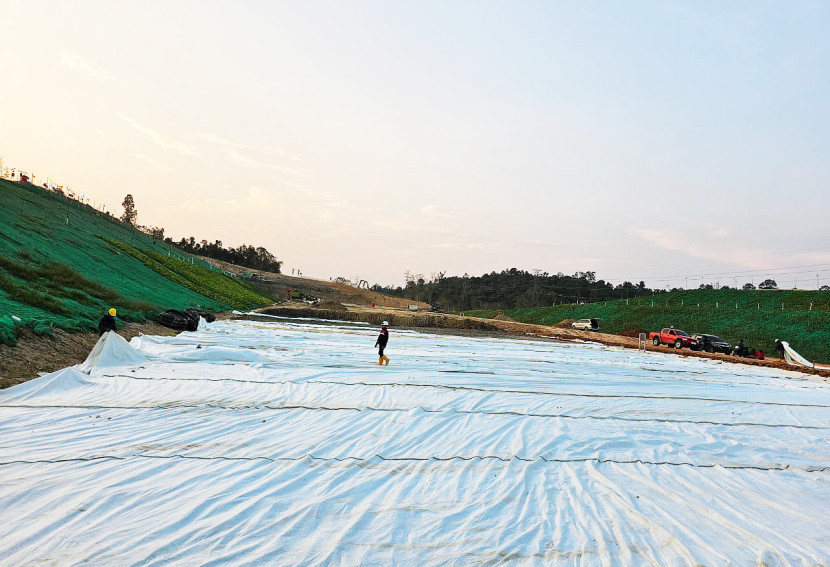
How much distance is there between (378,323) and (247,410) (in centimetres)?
2986

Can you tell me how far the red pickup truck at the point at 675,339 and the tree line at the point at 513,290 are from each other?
131ft

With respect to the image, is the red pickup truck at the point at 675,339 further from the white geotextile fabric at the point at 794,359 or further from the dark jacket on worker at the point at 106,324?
the dark jacket on worker at the point at 106,324

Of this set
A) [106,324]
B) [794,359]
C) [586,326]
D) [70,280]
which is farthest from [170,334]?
[586,326]

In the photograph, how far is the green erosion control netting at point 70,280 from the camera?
12.9m

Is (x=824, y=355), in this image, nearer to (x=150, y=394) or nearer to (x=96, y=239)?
(x=150, y=394)

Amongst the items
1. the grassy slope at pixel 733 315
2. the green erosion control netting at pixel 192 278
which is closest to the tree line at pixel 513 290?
the grassy slope at pixel 733 315

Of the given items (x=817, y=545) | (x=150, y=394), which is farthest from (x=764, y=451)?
(x=150, y=394)

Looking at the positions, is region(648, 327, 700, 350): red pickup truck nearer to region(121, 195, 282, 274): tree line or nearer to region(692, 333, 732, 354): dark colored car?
region(692, 333, 732, 354): dark colored car

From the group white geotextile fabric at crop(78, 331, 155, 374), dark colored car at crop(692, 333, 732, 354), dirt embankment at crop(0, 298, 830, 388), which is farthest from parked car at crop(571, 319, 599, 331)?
white geotextile fabric at crop(78, 331, 155, 374)

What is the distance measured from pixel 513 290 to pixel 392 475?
84110 mm

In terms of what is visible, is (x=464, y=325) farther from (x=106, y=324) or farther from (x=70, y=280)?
(x=106, y=324)

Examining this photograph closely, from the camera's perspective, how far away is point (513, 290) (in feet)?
286

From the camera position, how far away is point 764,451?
646 centimetres

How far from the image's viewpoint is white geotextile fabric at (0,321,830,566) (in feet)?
11.8
